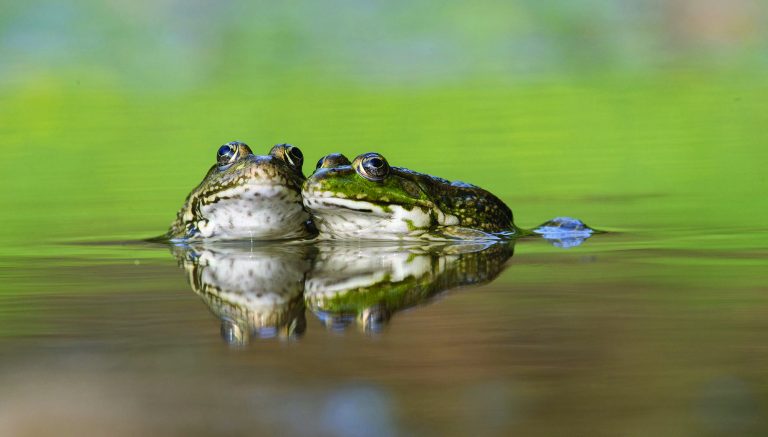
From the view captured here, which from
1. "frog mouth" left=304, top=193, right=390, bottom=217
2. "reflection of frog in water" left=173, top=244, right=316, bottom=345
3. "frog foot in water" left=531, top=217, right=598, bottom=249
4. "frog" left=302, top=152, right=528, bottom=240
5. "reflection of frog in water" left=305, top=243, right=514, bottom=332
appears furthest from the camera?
"frog foot in water" left=531, top=217, right=598, bottom=249

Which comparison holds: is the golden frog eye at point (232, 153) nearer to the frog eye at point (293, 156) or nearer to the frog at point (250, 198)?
the frog at point (250, 198)

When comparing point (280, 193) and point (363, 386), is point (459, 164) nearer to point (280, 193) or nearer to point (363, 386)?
point (280, 193)

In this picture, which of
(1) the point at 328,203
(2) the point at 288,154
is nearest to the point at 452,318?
(1) the point at 328,203

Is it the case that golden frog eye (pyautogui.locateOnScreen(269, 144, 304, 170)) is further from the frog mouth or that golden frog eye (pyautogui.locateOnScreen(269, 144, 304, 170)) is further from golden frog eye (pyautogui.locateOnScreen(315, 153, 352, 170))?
the frog mouth

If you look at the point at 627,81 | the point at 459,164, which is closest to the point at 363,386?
the point at 459,164

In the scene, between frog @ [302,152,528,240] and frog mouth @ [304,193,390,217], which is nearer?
frog mouth @ [304,193,390,217]

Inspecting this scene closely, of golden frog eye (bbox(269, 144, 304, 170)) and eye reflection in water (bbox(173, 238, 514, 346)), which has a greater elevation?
golden frog eye (bbox(269, 144, 304, 170))

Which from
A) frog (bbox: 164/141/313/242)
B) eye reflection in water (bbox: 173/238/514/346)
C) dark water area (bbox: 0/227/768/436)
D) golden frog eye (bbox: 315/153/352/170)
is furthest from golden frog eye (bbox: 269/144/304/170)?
dark water area (bbox: 0/227/768/436)

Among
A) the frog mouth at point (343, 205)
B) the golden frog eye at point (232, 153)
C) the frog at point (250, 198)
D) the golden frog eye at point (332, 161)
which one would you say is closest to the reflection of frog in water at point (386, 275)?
the frog mouth at point (343, 205)
